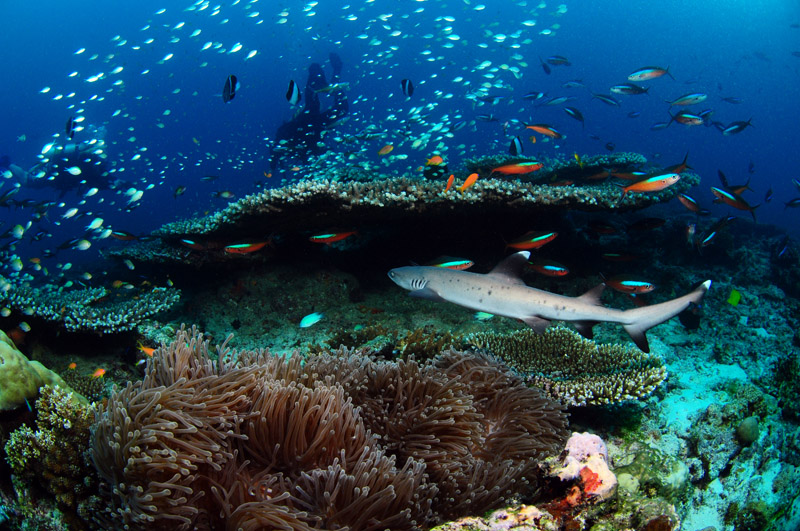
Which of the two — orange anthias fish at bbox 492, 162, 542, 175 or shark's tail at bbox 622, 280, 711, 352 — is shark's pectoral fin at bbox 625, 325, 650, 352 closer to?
shark's tail at bbox 622, 280, 711, 352

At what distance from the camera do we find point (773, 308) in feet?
26.8

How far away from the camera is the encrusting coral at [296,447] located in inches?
71.9

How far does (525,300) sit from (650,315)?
0.93m

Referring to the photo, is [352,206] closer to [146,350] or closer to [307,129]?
[146,350]

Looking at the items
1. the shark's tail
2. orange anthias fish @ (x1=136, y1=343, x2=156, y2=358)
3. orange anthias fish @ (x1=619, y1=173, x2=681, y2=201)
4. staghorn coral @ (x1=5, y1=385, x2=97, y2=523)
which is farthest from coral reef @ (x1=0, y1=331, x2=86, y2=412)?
orange anthias fish @ (x1=619, y1=173, x2=681, y2=201)

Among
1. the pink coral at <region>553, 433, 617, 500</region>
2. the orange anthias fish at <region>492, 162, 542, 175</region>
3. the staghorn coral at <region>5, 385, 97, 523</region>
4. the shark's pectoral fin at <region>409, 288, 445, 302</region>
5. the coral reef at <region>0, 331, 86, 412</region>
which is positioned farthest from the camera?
the orange anthias fish at <region>492, 162, 542, 175</region>

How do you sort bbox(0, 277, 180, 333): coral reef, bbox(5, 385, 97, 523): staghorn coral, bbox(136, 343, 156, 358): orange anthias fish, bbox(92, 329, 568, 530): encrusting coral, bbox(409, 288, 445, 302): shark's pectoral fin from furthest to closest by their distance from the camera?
bbox(0, 277, 180, 333): coral reef → bbox(136, 343, 156, 358): orange anthias fish → bbox(409, 288, 445, 302): shark's pectoral fin → bbox(5, 385, 97, 523): staghorn coral → bbox(92, 329, 568, 530): encrusting coral

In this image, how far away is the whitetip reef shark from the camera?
2885 mm

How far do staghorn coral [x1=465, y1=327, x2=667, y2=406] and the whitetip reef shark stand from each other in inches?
37.3

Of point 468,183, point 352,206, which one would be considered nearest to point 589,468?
point 468,183

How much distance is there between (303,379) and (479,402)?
4.75 ft

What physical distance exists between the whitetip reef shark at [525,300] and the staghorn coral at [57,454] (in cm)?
269

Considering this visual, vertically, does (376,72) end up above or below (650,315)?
below

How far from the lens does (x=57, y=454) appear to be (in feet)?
7.63
